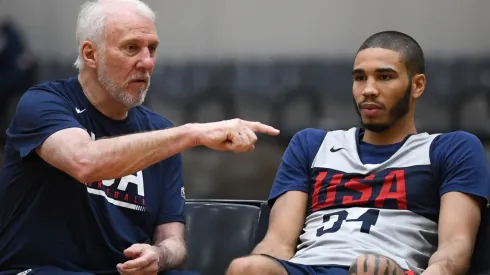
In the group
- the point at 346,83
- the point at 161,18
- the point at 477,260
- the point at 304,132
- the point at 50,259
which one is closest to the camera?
the point at 50,259

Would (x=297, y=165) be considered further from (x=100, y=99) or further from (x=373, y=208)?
(x=100, y=99)

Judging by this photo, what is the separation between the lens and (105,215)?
8.91 ft

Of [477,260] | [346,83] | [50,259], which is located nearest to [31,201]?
[50,259]

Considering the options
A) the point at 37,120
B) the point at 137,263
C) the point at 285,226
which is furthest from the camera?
the point at 285,226

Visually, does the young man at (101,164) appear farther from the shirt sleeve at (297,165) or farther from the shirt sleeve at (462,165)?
the shirt sleeve at (462,165)

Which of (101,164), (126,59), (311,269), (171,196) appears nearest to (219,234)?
(171,196)

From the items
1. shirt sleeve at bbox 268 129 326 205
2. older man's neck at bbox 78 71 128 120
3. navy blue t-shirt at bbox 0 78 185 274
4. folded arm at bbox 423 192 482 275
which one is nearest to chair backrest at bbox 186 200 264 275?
shirt sleeve at bbox 268 129 326 205

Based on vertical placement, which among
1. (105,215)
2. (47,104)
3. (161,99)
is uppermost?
(47,104)

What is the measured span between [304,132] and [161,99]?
276 centimetres

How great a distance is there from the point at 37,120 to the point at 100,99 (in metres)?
0.28

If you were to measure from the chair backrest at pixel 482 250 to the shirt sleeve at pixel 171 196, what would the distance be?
965 mm

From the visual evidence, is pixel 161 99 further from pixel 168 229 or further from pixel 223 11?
pixel 168 229

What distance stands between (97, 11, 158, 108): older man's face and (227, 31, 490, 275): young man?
0.60 metres

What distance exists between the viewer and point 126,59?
281 cm
